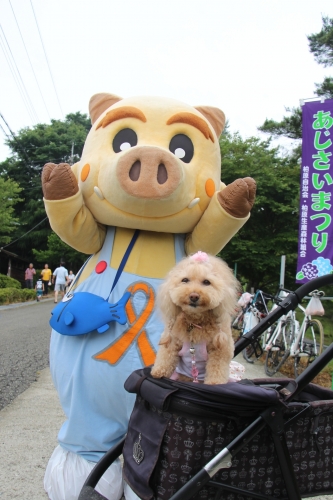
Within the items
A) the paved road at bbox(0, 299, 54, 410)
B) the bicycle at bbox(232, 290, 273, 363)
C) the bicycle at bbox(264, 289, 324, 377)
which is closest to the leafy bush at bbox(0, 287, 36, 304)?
the paved road at bbox(0, 299, 54, 410)

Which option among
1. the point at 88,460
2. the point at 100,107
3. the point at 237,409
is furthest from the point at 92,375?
the point at 100,107

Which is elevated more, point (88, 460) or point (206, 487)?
point (206, 487)

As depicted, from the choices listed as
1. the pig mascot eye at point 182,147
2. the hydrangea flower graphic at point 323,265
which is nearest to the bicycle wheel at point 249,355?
the hydrangea flower graphic at point 323,265

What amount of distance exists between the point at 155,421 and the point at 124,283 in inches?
43.9

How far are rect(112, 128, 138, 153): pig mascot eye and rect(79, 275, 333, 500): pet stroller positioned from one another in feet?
4.70

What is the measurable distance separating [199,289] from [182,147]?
47.7 inches

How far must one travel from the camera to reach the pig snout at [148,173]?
2.48 m

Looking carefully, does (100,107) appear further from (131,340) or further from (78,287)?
(131,340)

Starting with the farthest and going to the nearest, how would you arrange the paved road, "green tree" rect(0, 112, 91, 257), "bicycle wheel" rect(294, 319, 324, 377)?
"green tree" rect(0, 112, 91, 257)
"bicycle wheel" rect(294, 319, 324, 377)
the paved road

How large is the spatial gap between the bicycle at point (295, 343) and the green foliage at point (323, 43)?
26.4ft

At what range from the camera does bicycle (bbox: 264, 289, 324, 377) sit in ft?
18.7

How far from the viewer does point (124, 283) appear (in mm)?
2691

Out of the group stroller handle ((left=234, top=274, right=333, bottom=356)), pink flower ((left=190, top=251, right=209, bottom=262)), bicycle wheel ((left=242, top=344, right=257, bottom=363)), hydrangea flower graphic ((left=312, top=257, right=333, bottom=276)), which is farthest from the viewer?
bicycle wheel ((left=242, top=344, right=257, bottom=363))

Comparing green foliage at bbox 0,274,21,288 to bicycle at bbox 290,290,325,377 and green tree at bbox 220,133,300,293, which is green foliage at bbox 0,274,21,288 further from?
bicycle at bbox 290,290,325,377
